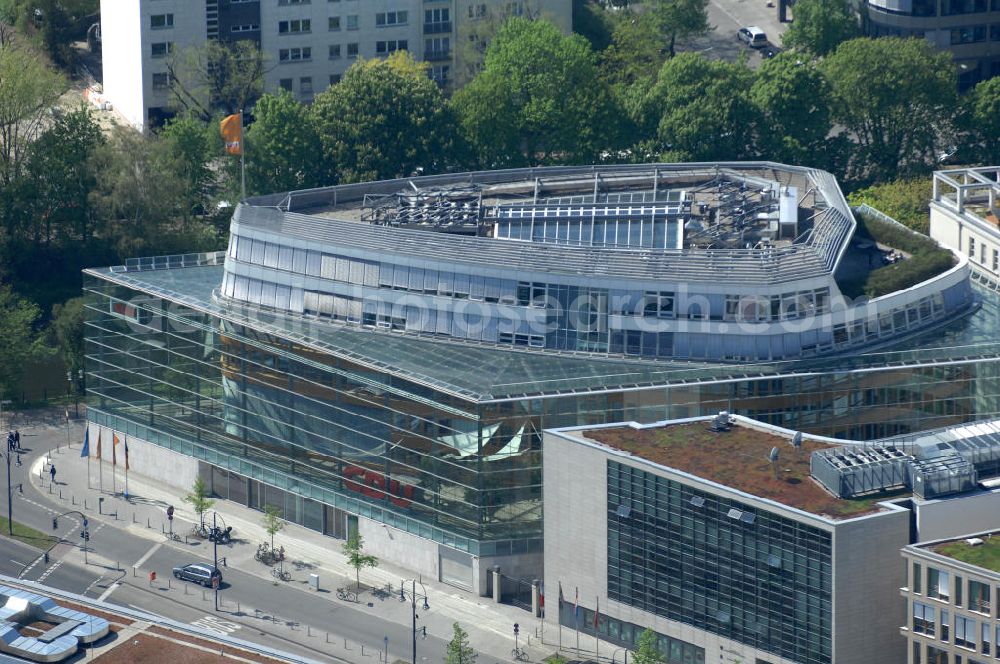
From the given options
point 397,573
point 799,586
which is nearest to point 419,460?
point 397,573

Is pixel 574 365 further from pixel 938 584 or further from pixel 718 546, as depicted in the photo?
pixel 938 584

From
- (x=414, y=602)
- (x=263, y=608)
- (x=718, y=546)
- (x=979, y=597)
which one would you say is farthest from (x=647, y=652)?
(x=263, y=608)

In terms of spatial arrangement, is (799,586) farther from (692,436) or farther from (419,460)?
(419,460)

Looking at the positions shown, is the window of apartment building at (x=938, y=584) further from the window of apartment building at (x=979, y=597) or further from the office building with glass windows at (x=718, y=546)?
the office building with glass windows at (x=718, y=546)

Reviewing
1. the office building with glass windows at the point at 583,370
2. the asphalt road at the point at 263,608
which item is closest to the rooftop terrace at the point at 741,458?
the office building with glass windows at the point at 583,370

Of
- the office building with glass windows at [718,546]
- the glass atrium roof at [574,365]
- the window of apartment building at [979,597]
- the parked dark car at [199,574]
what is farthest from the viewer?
the parked dark car at [199,574]

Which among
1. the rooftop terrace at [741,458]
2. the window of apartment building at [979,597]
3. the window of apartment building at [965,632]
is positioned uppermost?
A: the rooftop terrace at [741,458]
